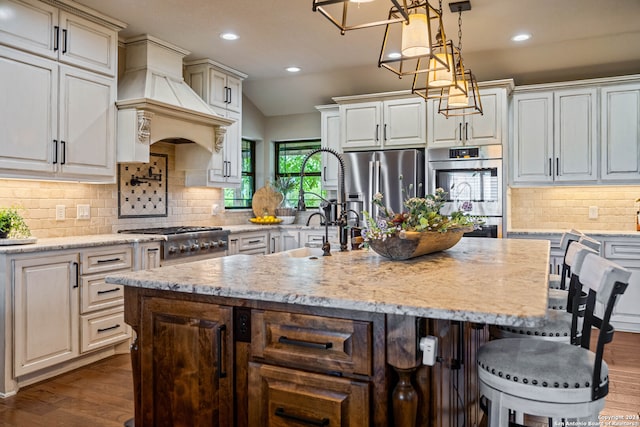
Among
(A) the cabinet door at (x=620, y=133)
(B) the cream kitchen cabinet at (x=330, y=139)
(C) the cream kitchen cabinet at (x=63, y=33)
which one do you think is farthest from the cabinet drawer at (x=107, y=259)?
(A) the cabinet door at (x=620, y=133)

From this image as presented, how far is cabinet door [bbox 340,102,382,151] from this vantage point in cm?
547

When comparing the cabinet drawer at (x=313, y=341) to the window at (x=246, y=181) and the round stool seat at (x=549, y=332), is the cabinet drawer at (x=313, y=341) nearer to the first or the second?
the round stool seat at (x=549, y=332)

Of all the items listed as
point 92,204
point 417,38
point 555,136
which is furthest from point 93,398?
point 555,136

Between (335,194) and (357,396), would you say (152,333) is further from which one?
(335,194)

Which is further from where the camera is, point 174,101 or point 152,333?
point 174,101

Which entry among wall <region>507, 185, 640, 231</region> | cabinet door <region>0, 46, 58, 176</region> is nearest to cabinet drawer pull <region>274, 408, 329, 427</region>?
cabinet door <region>0, 46, 58, 176</region>

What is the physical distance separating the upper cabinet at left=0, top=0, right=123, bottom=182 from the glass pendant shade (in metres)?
2.69

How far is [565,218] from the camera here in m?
5.24

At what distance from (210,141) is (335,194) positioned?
1.73 m

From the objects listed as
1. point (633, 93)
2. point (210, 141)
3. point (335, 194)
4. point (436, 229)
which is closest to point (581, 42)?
point (633, 93)

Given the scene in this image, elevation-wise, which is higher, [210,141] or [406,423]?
[210,141]

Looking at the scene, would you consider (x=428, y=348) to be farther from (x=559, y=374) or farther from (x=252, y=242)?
(x=252, y=242)

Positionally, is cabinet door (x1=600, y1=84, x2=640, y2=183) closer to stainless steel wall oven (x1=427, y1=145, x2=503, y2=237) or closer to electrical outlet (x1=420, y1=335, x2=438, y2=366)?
stainless steel wall oven (x1=427, y1=145, x2=503, y2=237)

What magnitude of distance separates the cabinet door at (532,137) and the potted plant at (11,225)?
14.6 ft
